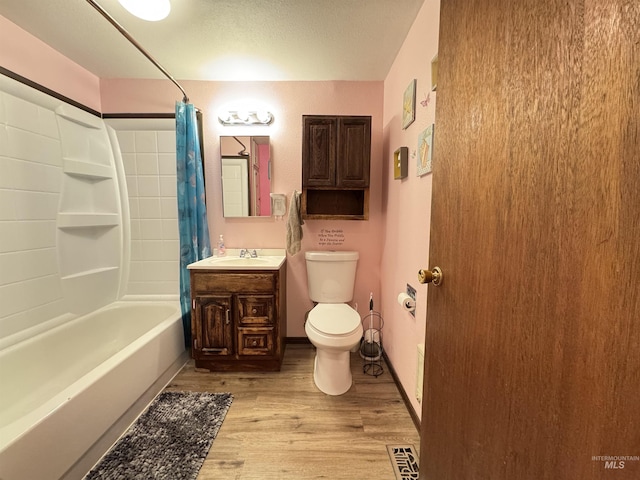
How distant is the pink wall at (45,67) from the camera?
4.74 feet

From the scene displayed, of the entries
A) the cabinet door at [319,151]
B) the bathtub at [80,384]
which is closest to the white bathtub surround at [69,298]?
the bathtub at [80,384]

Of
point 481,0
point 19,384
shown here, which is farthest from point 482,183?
point 19,384

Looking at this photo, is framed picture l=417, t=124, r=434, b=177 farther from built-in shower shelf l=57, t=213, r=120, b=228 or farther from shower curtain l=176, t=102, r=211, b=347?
built-in shower shelf l=57, t=213, r=120, b=228

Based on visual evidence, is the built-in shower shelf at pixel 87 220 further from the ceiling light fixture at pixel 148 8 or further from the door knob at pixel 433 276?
the door knob at pixel 433 276

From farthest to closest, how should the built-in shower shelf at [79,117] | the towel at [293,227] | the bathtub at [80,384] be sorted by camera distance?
the towel at [293,227], the built-in shower shelf at [79,117], the bathtub at [80,384]

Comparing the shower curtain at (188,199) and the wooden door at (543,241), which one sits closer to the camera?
the wooden door at (543,241)

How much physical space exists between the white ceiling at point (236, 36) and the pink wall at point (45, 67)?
0.06 m

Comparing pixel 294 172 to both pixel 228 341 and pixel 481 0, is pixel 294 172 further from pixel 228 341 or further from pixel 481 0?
pixel 481 0

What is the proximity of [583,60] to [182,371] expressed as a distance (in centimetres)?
239

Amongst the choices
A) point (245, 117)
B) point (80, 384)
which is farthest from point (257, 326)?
point (245, 117)

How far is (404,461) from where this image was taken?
118 centimetres

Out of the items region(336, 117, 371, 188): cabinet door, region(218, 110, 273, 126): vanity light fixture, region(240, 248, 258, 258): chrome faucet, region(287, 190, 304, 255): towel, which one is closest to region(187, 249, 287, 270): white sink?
region(240, 248, 258, 258): chrome faucet

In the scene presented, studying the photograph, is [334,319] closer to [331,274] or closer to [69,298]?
[331,274]

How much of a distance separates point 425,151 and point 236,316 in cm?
160
